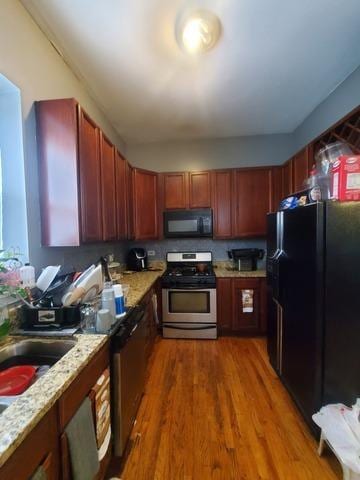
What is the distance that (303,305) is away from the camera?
160cm

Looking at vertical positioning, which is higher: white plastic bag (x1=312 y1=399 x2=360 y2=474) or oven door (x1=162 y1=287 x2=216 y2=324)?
oven door (x1=162 y1=287 x2=216 y2=324)

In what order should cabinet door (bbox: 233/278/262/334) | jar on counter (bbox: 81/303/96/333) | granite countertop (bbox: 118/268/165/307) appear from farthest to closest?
cabinet door (bbox: 233/278/262/334)
granite countertop (bbox: 118/268/165/307)
jar on counter (bbox: 81/303/96/333)

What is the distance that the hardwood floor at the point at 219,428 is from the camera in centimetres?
133

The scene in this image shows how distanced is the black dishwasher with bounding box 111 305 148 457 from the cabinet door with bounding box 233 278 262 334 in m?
1.61

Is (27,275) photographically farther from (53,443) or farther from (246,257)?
(246,257)

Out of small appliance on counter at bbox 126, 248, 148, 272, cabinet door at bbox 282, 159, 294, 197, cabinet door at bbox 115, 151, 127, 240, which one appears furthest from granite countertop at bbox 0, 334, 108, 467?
cabinet door at bbox 282, 159, 294, 197

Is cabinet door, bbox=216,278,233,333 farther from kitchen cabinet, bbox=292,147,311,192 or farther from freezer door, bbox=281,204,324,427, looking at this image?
kitchen cabinet, bbox=292,147,311,192

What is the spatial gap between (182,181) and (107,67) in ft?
5.17

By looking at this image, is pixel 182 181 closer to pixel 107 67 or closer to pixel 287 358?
pixel 107 67

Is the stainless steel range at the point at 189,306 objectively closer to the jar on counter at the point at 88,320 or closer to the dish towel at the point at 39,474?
the jar on counter at the point at 88,320

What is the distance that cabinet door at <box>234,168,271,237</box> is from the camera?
309 cm

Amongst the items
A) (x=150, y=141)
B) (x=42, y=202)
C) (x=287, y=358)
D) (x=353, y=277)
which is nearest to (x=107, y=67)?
(x=42, y=202)

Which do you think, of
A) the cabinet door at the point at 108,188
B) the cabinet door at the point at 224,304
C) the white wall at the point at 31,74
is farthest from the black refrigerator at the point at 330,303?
the white wall at the point at 31,74

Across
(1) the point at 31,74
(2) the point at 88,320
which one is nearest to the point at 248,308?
(2) the point at 88,320
